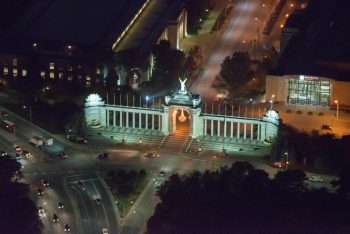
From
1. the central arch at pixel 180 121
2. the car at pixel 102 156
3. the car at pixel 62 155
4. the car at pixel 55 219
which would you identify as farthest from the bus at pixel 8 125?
the car at pixel 55 219

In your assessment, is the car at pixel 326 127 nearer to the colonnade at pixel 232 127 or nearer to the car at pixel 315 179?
the colonnade at pixel 232 127

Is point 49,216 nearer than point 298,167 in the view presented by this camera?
Yes

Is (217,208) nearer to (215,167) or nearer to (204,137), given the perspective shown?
(215,167)

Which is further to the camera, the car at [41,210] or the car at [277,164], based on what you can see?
the car at [277,164]

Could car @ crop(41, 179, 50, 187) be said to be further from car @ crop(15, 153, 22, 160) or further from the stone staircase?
the stone staircase

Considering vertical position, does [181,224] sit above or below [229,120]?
below

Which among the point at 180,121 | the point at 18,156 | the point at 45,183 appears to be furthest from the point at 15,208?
the point at 180,121

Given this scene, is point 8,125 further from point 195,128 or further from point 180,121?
point 195,128

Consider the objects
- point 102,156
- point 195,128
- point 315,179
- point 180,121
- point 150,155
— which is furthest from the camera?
point 180,121

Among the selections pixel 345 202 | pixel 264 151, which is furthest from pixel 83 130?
pixel 345 202

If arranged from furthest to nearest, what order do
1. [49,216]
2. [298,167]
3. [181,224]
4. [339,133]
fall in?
[339,133] → [298,167] → [49,216] → [181,224]

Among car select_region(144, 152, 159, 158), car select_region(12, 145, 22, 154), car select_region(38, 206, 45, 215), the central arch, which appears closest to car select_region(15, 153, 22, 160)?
car select_region(12, 145, 22, 154)
